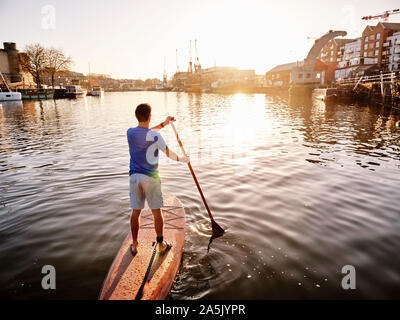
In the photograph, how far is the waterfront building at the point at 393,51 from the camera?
196 feet

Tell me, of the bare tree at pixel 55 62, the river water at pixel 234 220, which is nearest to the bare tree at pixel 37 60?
the bare tree at pixel 55 62

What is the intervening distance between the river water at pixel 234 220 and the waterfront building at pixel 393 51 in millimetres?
67357

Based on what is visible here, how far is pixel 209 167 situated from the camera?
9750 mm

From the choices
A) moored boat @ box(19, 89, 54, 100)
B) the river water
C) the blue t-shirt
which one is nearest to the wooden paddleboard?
the river water

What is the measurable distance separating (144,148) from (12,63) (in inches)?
4005

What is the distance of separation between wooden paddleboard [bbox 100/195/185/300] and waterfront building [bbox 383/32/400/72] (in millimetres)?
76352

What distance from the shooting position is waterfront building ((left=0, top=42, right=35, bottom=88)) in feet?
253

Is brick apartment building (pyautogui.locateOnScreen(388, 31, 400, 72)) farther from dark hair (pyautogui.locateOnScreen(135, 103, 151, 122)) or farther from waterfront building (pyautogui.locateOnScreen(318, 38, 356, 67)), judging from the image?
dark hair (pyautogui.locateOnScreen(135, 103, 151, 122))

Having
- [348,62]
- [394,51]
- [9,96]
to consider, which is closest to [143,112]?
[9,96]

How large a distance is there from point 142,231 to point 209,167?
5.28 m

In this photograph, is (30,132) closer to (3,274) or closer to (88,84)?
(3,274)
